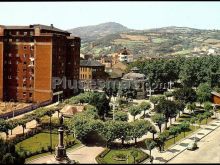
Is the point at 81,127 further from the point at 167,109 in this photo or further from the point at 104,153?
the point at 167,109

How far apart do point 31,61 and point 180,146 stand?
4217cm

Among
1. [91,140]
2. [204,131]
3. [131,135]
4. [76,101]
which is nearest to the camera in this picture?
[131,135]

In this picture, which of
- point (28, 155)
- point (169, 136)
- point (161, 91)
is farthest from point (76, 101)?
point (161, 91)

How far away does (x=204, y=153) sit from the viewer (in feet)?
159

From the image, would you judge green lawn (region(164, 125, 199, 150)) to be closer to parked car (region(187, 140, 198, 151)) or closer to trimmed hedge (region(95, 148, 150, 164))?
parked car (region(187, 140, 198, 151))

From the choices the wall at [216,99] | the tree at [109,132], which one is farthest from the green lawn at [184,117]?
the tree at [109,132]

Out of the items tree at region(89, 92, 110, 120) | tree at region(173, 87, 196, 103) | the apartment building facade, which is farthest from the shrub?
the apartment building facade

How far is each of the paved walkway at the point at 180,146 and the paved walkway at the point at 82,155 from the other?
6606mm

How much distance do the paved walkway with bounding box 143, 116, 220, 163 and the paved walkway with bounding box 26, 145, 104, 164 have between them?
6606 millimetres

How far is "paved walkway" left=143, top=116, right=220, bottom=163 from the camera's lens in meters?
45.3

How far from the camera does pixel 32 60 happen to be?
8162 centimetres

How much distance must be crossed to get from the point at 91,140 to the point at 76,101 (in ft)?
63.5

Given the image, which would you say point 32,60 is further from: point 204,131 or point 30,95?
point 204,131

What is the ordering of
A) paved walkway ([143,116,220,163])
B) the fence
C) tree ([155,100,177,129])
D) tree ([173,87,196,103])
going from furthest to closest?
tree ([173,87,196,103]), the fence, tree ([155,100,177,129]), paved walkway ([143,116,220,163])
